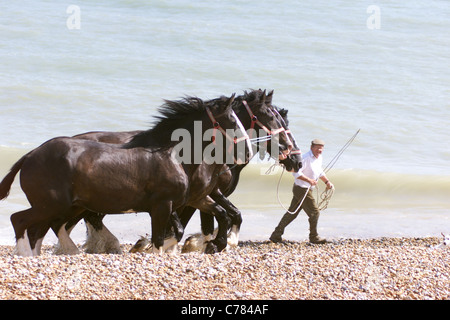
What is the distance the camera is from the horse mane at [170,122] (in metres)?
8.84

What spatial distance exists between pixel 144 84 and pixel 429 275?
50.0 feet

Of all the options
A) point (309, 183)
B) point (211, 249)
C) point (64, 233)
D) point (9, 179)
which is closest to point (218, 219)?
point (211, 249)

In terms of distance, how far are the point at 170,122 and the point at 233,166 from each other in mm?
915

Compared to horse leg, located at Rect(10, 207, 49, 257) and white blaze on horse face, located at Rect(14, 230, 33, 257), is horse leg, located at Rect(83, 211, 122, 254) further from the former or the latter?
white blaze on horse face, located at Rect(14, 230, 33, 257)

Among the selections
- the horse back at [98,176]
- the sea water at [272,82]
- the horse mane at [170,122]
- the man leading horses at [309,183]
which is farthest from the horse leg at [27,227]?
the man leading horses at [309,183]

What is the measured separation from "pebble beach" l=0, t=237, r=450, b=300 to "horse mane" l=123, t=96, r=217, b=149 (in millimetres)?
1205

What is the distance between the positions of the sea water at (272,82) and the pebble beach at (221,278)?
381 centimetres

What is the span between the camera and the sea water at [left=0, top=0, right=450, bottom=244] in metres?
14.9

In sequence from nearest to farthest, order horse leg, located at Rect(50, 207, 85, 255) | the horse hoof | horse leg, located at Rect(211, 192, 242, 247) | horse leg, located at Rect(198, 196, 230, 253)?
horse leg, located at Rect(50, 207, 85, 255) → horse leg, located at Rect(198, 196, 230, 253) → the horse hoof → horse leg, located at Rect(211, 192, 242, 247)

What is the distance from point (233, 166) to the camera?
9.44 metres

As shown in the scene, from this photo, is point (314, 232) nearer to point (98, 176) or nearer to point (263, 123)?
point (263, 123)

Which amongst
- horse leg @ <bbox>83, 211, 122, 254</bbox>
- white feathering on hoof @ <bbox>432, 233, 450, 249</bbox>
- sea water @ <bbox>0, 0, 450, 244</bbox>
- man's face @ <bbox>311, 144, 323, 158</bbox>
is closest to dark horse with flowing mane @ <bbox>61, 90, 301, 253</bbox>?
horse leg @ <bbox>83, 211, 122, 254</bbox>
